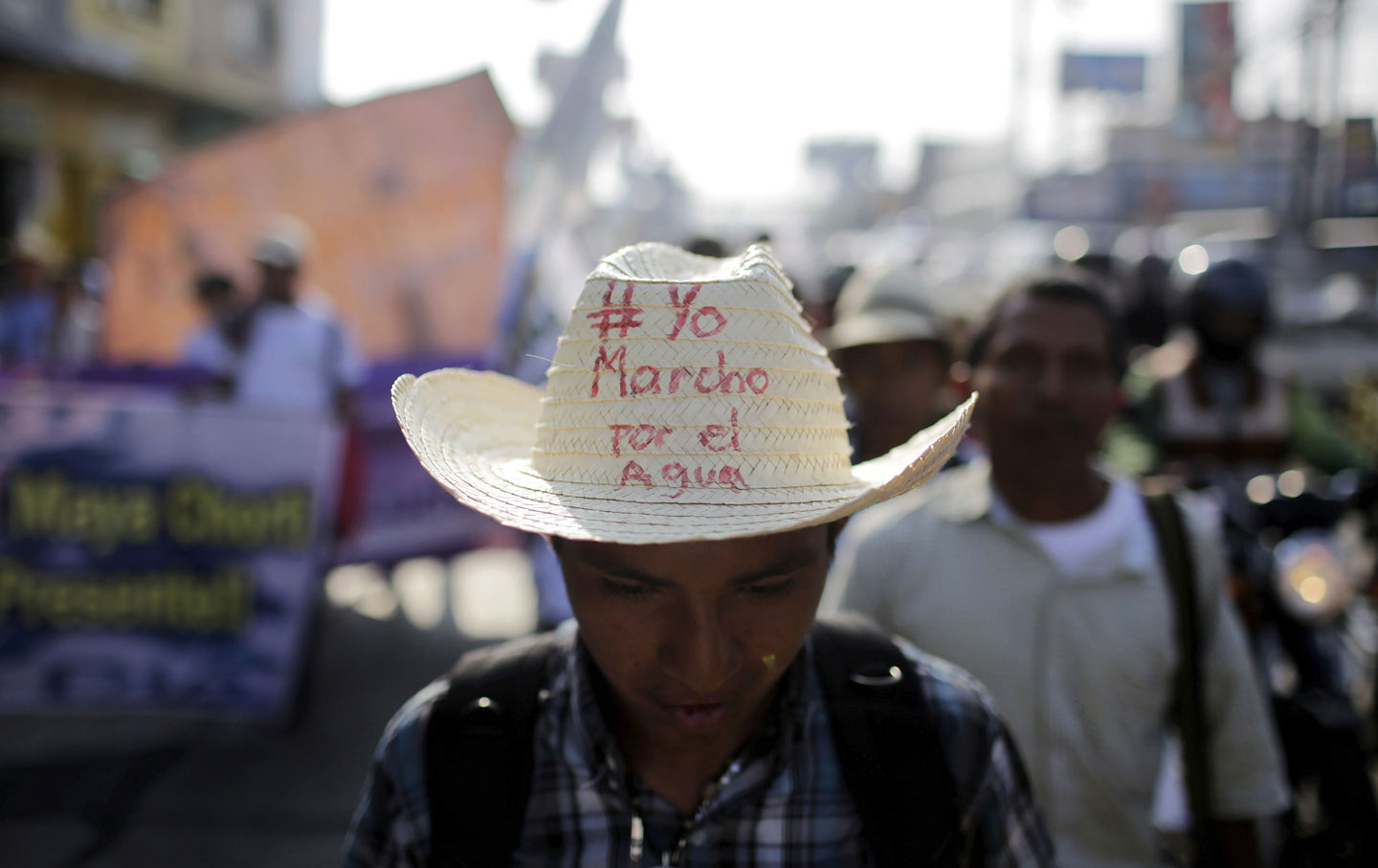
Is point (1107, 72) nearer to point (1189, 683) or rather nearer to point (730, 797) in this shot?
point (1189, 683)

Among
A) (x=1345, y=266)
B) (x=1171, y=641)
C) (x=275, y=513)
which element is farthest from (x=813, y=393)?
(x=1345, y=266)

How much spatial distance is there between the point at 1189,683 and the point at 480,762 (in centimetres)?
147

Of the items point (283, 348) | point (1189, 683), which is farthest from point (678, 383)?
point (283, 348)

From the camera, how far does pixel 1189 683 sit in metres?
1.99

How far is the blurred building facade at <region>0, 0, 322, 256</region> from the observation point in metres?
14.9

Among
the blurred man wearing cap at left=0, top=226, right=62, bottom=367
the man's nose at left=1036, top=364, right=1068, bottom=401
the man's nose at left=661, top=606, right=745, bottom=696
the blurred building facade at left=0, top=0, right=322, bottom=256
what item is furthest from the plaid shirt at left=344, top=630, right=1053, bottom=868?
the blurred building facade at left=0, top=0, right=322, bottom=256

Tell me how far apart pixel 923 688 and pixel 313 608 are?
12.1ft

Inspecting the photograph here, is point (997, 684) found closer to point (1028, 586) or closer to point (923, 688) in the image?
point (1028, 586)

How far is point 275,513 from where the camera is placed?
4.31m

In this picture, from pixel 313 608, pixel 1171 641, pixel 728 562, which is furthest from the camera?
pixel 313 608

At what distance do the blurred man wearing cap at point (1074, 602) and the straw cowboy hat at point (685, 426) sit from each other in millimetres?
878

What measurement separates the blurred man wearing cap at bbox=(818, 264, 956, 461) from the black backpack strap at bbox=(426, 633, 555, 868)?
2.31 meters

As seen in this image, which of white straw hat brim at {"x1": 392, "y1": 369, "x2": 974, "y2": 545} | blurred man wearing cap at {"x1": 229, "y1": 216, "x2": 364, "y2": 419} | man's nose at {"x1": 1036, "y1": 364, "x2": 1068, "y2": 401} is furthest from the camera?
blurred man wearing cap at {"x1": 229, "y1": 216, "x2": 364, "y2": 419}

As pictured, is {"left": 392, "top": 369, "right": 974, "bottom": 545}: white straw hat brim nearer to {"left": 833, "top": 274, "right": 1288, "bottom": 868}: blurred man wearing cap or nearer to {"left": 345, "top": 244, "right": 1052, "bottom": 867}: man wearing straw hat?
{"left": 345, "top": 244, "right": 1052, "bottom": 867}: man wearing straw hat
